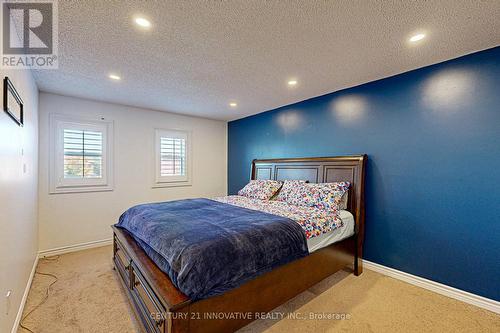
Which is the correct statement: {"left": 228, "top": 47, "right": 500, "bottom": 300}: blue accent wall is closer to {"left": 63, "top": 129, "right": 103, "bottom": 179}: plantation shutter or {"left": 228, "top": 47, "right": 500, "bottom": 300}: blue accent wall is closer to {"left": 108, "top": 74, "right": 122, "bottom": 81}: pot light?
{"left": 108, "top": 74, "right": 122, "bottom": 81}: pot light

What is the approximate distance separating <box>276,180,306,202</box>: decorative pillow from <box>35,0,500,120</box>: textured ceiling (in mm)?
1448

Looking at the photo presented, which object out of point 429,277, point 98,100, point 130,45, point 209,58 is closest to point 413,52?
point 209,58

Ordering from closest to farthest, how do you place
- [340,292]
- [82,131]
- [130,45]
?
1. [130,45]
2. [340,292]
3. [82,131]

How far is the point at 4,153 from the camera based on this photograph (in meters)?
1.55

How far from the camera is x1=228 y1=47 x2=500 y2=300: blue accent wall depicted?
2.14m

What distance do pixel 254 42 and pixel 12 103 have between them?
2.06 metres

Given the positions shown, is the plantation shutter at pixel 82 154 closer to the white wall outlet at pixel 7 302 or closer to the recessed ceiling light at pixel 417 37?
the white wall outlet at pixel 7 302

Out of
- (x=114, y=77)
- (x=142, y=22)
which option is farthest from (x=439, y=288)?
(x=114, y=77)

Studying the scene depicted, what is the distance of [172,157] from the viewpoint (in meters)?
4.63

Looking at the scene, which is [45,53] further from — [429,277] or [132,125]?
[429,277]

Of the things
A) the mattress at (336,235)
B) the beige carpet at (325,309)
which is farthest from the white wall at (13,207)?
the mattress at (336,235)

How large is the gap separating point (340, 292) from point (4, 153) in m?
3.22

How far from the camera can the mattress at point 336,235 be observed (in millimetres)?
2283

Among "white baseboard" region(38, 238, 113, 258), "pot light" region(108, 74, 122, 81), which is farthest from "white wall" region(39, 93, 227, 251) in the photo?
"pot light" region(108, 74, 122, 81)
